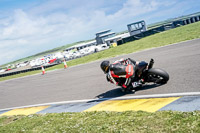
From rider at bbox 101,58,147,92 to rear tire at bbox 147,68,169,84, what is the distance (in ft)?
0.92

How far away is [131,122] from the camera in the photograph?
4949mm

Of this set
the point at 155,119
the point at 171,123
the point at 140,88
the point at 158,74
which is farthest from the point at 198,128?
the point at 140,88

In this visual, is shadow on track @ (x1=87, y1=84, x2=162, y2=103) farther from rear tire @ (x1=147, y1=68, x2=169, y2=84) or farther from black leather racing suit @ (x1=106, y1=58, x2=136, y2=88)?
black leather racing suit @ (x1=106, y1=58, x2=136, y2=88)

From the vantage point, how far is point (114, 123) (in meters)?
5.18

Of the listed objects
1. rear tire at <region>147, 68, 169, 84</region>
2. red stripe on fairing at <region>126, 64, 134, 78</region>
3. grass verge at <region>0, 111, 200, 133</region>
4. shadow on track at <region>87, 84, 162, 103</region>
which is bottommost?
shadow on track at <region>87, 84, 162, 103</region>

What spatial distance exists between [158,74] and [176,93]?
1.12 m

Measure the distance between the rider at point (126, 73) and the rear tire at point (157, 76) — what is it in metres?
0.28

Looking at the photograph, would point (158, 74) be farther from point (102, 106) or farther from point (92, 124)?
point (92, 124)

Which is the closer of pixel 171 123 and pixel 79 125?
pixel 171 123

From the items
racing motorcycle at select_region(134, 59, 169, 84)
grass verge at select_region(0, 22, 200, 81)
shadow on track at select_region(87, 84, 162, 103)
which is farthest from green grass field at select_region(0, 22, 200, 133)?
grass verge at select_region(0, 22, 200, 81)

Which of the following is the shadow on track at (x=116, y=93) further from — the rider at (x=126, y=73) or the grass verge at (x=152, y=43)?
the grass verge at (x=152, y=43)

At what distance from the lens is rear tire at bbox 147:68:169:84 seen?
24.8 feet

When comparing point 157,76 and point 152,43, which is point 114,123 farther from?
point 152,43

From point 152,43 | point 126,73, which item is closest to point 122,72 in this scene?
point 126,73
